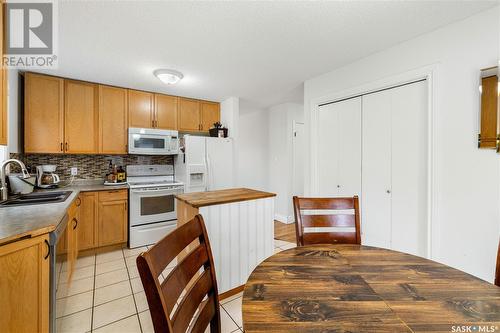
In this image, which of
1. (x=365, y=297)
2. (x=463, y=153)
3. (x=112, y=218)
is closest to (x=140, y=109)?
(x=112, y=218)

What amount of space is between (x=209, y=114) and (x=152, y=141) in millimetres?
1182

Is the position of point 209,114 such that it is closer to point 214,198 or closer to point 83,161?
point 83,161

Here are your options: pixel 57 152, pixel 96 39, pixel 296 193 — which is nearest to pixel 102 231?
pixel 57 152

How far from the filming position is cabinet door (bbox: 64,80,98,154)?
2.92 meters

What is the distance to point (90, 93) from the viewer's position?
3.07 m

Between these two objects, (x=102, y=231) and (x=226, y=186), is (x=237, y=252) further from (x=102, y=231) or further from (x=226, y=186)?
(x=102, y=231)

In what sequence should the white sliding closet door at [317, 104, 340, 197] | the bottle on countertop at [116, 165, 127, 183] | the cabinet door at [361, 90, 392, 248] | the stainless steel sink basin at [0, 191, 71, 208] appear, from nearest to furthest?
the stainless steel sink basin at [0, 191, 71, 208]
the cabinet door at [361, 90, 392, 248]
the white sliding closet door at [317, 104, 340, 197]
the bottle on countertop at [116, 165, 127, 183]

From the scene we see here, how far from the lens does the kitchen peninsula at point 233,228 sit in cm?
187

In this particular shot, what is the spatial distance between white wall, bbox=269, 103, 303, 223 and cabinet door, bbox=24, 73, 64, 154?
3.58m

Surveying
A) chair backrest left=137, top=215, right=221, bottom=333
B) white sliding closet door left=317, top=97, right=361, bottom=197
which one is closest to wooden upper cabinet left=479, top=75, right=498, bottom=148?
white sliding closet door left=317, top=97, right=361, bottom=197

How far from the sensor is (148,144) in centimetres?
338

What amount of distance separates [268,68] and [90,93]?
2.53 meters

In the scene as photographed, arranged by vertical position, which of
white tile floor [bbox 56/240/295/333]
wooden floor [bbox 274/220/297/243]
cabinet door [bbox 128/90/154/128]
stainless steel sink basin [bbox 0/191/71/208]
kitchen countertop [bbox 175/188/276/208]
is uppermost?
cabinet door [bbox 128/90/154/128]

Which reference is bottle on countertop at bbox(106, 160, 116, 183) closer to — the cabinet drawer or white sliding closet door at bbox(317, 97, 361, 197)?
the cabinet drawer
